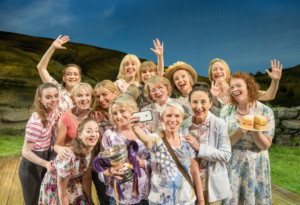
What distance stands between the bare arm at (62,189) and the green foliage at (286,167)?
3885 millimetres

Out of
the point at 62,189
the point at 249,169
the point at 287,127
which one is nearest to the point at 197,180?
the point at 249,169

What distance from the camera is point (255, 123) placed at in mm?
2225

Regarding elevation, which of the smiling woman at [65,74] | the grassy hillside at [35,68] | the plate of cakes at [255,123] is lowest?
the plate of cakes at [255,123]

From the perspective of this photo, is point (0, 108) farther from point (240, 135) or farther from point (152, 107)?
point (240, 135)

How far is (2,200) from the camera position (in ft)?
12.5

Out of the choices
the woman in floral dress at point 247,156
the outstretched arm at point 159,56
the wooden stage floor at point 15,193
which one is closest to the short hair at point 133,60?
the outstretched arm at point 159,56

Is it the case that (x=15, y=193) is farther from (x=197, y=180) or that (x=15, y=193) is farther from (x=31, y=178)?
(x=197, y=180)

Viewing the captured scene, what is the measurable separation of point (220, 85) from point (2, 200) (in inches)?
151

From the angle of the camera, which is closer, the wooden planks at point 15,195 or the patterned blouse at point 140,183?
the patterned blouse at point 140,183

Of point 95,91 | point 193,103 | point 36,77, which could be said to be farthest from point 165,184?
point 36,77

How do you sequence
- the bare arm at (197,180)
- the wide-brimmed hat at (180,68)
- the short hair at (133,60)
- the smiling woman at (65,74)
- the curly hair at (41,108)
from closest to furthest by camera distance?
the bare arm at (197,180) < the curly hair at (41,108) < the wide-brimmed hat at (180,68) < the smiling woman at (65,74) < the short hair at (133,60)

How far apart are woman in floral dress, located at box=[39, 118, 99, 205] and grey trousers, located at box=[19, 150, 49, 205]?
0.75ft

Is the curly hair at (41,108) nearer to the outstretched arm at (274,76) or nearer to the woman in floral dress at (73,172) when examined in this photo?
the woman in floral dress at (73,172)

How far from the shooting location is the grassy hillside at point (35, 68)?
31.2 feet
